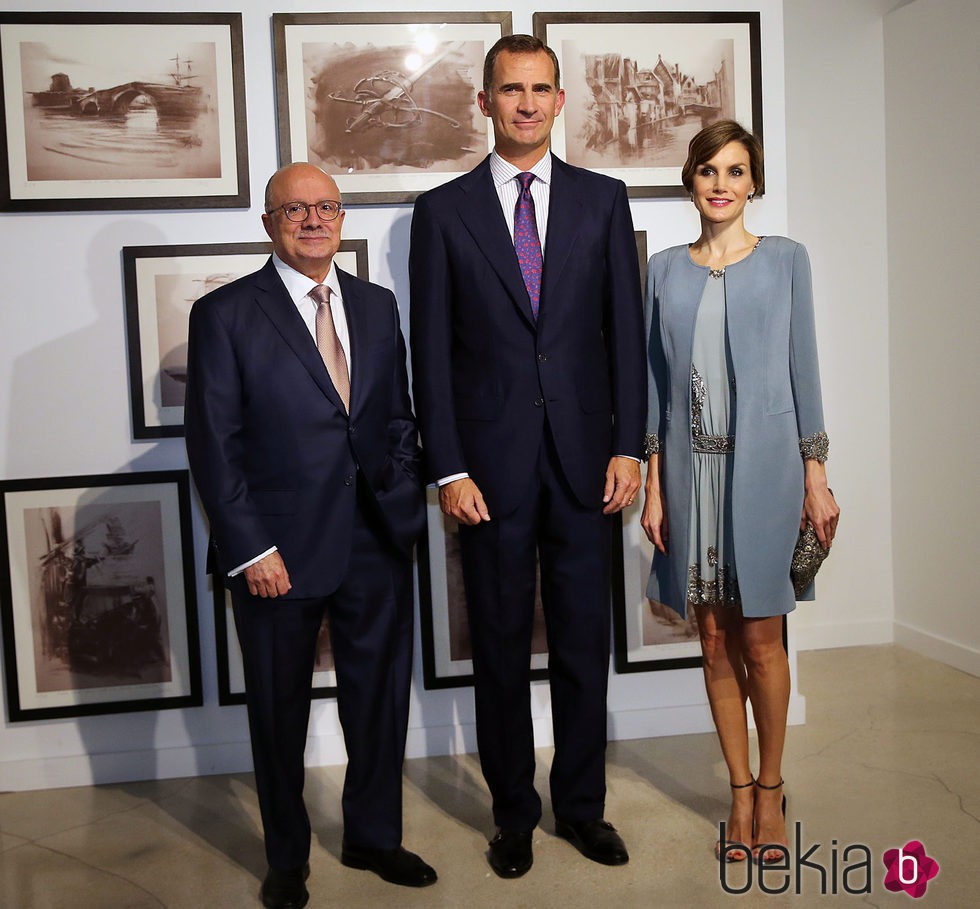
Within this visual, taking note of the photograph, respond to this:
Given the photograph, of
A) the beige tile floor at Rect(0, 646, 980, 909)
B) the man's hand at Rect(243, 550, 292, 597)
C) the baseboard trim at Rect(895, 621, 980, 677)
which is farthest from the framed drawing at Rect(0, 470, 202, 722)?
the baseboard trim at Rect(895, 621, 980, 677)

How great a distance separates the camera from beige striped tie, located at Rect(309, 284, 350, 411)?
2.43m

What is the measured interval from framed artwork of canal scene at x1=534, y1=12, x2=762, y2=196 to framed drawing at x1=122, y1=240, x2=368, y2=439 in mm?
890

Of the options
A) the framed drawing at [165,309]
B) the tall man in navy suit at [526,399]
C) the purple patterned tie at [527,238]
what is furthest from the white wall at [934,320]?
the framed drawing at [165,309]

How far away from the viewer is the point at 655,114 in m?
3.32

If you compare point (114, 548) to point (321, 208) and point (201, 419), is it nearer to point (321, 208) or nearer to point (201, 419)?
point (201, 419)

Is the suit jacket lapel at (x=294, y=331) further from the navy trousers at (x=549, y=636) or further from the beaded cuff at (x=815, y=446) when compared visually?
the beaded cuff at (x=815, y=446)

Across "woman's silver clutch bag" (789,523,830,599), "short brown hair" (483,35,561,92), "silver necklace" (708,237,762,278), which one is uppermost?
"short brown hair" (483,35,561,92)

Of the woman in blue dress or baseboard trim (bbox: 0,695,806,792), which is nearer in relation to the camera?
the woman in blue dress

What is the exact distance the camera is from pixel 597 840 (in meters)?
2.58

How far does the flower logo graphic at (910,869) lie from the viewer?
237 cm

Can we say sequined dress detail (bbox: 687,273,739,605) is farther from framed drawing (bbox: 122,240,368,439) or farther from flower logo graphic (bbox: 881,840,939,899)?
framed drawing (bbox: 122,240,368,439)

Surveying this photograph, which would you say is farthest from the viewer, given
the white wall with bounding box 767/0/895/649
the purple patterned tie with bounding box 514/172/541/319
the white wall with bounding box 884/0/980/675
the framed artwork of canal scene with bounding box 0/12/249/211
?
the white wall with bounding box 767/0/895/649

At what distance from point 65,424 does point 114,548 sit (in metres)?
0.42

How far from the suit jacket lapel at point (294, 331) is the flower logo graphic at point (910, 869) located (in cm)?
172
